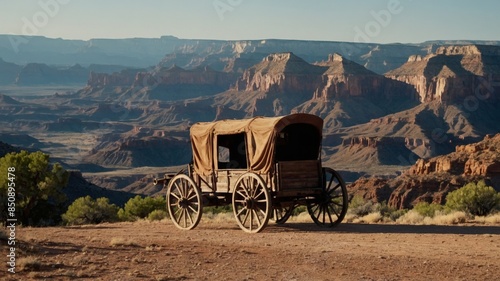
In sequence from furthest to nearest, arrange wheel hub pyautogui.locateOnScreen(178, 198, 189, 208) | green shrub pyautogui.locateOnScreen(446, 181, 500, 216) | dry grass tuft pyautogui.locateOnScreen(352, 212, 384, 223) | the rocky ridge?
the rocky ridge < green shrub pyautogui.locateOnScreen(446, 181, 500, 216) < dry grass tuft pyautogui.locateOnScreen(352, 212, 384, 223) < wheel hub pyautogui.locateOnScreen(178, 198, 189, 208)

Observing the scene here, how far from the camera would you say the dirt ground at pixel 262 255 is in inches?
442

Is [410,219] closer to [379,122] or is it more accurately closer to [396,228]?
[396,228]

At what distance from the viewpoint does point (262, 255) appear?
502 inches

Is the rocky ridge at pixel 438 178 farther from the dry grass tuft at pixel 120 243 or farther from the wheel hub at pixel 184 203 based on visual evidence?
the dry grass tuft at pixel 120 243

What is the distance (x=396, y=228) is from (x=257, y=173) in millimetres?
3548

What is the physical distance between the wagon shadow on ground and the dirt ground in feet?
0.15

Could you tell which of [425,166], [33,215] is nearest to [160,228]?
[33,215]

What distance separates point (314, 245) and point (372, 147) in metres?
111

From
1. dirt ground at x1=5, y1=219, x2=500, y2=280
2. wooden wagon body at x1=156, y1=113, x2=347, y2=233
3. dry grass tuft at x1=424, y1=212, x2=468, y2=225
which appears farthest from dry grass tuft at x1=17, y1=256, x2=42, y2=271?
dry grass tuft at x1=424, y1=212, x2=468, y2=225

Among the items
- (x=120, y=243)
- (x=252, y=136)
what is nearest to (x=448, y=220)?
(x=252, y=136)

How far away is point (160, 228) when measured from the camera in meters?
17.5

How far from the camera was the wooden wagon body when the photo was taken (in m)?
16.1

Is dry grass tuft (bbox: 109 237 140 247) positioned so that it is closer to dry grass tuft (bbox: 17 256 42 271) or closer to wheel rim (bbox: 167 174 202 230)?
dry grass tuft (bbox: 17 256 42 271)

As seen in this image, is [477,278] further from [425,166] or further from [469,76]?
[469,76]
